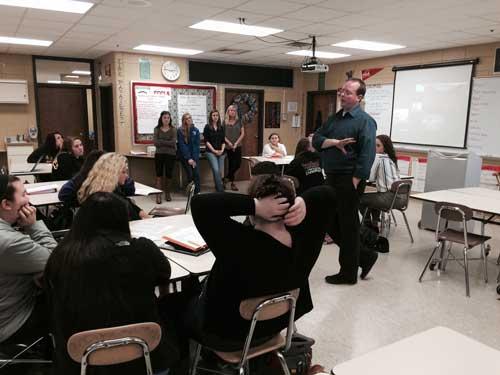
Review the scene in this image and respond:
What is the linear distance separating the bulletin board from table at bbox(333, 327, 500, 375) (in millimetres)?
7315

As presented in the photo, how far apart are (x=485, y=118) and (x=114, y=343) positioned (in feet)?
21.7

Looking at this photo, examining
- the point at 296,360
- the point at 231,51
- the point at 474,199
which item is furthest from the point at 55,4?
the point at 474,199

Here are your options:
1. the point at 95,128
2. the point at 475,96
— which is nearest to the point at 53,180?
the point at 95,128

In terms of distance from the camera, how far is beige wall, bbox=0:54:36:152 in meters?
7.73

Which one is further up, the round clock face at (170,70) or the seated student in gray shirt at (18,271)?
the round clock face at (170,70)

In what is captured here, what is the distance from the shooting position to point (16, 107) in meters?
7.87

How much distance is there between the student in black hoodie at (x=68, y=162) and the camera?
14.4 ft

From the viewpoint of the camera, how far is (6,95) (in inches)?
296

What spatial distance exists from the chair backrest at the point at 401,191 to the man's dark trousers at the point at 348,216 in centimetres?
134

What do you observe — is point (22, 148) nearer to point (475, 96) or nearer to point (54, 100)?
point (54, 100)

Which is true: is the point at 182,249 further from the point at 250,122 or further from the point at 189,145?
the point at 250,122

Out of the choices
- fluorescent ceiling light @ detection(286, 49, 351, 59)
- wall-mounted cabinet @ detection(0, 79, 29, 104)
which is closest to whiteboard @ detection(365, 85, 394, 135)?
fluorescent ceiling light @ detection(286, 49, 351, 59)

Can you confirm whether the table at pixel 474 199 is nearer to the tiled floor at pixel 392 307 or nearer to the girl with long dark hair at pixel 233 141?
the tiled floor at pixel 392 307

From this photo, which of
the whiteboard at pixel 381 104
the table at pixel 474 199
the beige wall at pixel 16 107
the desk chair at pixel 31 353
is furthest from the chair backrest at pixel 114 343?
the beige wall at pixel 16 107
